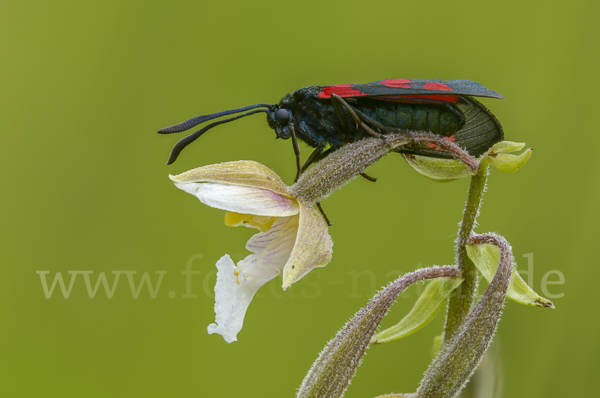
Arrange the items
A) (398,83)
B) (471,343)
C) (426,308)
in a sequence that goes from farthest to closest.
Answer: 1. (426,308)
2. (398,83)
3. (471,343)

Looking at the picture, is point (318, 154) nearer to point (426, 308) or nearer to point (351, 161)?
point (351, 161)

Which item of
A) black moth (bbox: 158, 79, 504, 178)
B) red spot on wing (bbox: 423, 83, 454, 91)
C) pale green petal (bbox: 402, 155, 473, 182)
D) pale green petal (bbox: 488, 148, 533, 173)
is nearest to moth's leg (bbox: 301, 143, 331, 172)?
black moth (bbox: 158, 79, 504, 178)

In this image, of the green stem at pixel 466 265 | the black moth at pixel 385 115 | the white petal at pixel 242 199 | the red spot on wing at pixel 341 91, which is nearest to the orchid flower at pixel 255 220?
the white petal at pixel 242 199

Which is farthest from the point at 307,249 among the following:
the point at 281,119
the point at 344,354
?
the point at 281,119

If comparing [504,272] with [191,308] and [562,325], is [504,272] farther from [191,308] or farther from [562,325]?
[191,308]

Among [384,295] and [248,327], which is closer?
[384,295]

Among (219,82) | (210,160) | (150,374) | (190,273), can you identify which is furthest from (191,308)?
(219,82)
